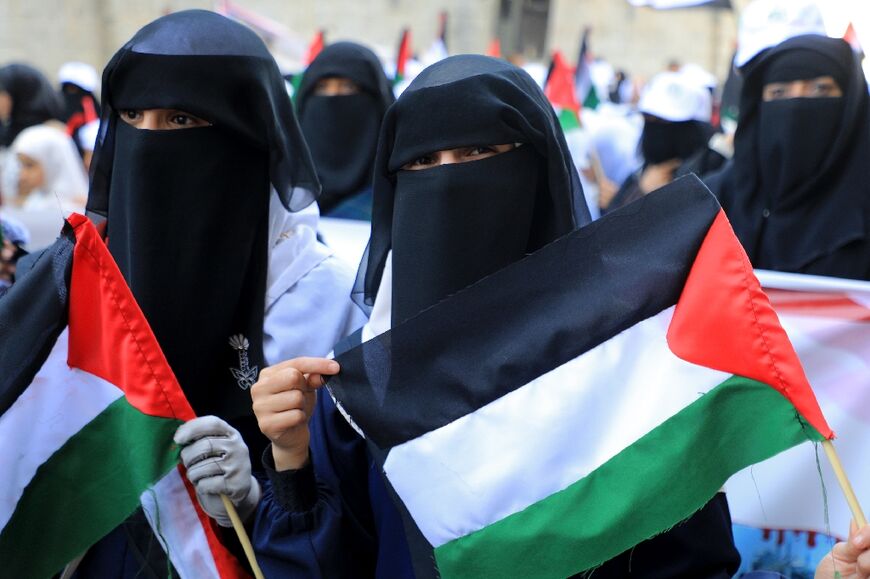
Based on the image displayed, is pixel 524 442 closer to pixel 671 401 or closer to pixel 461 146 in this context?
pixel 671 401

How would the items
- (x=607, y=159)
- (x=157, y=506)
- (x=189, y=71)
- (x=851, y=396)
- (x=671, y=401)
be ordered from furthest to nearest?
(x=607, y=159), (x=851, y=396), (x=189, y=71), (x=157, y=506), (x=671, y=401)

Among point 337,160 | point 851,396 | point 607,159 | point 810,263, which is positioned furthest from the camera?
point 607,159

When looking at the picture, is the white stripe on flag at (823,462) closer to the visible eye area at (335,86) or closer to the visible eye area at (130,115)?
the visible eye area at (130,115)

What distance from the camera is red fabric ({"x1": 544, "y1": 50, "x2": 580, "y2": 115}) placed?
28.5 ft

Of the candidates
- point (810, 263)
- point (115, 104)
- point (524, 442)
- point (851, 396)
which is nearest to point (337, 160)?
point (810, 263)

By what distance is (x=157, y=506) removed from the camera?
7.25 ft

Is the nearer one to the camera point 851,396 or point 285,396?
point 285,396

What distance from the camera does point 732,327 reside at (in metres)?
2.01

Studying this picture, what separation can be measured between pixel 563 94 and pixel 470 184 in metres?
6.62

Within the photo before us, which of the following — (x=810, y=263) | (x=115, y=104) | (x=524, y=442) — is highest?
(x=115, y=104)

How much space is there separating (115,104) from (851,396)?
1.89m

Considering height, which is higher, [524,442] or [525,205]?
[525,205]

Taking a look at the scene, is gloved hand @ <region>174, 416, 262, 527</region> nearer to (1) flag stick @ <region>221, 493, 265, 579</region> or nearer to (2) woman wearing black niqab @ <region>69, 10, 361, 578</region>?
(1) flag stick @ <region>221, 493, 265, 579</region>

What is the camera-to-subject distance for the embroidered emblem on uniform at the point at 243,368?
261 centimetres
